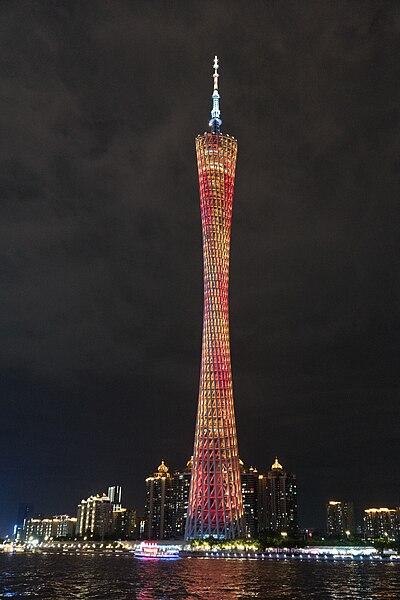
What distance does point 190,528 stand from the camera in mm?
66875

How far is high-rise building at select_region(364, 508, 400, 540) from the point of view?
16338 cm

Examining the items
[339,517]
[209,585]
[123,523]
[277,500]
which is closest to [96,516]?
[123,523]

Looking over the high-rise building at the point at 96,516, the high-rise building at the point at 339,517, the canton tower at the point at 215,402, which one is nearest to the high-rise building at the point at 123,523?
the high-rise building at the point at 96,516

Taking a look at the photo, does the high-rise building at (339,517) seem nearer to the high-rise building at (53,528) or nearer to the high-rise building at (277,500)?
the high-rise building at (277,500)

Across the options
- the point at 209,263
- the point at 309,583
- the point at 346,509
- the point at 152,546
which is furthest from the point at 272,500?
the point at 309,583

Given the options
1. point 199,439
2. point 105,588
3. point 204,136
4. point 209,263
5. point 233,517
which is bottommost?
point 105,588

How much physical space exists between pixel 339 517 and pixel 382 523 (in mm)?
12737

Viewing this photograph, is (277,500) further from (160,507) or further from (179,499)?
(160,507)

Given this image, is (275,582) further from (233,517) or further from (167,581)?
(233,517)

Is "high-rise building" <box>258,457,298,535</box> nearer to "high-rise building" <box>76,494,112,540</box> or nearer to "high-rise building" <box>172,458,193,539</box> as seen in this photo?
"high-rise building" <box>172,458,193,539</box>

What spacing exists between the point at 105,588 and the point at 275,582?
1026 centimetres

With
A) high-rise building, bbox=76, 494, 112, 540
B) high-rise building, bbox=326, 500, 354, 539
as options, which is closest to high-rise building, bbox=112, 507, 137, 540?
high-rise building, bbox=76, 494, 112, 540

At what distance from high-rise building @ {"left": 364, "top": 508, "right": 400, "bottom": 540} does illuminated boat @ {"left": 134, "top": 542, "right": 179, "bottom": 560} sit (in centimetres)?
9681

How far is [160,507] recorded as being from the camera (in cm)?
14388
